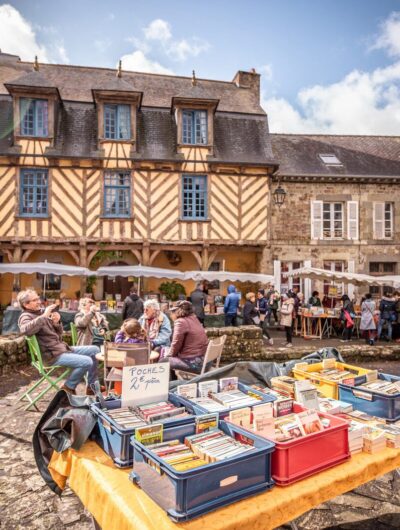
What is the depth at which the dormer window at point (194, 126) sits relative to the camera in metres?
14.0

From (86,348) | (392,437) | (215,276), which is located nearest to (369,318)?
(215,276)

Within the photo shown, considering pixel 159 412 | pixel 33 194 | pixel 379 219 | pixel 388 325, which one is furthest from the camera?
pixel 379 219

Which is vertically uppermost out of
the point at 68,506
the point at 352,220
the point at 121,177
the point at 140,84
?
the point at 140,84

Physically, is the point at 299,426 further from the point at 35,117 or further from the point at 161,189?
the point at 35,117

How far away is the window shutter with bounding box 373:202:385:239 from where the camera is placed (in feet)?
52.2

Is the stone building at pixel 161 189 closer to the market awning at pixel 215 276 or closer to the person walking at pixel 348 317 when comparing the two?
the market awning at pixel 215 276

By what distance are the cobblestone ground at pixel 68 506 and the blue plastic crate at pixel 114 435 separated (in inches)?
33.5

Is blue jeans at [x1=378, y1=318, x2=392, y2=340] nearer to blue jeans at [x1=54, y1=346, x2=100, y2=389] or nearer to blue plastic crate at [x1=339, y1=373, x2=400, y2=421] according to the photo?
blue jeans at [x1=54, y1=346, x2=100, y2=389]

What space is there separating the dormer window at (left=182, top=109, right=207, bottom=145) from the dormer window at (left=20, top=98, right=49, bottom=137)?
15.1 ft

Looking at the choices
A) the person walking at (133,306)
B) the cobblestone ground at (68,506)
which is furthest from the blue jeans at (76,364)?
the person walking at (133,306)

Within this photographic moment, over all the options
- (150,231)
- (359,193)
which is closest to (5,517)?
(150,231)

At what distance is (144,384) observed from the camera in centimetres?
259

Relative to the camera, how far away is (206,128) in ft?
46.1

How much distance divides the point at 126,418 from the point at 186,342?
7.90 ft
